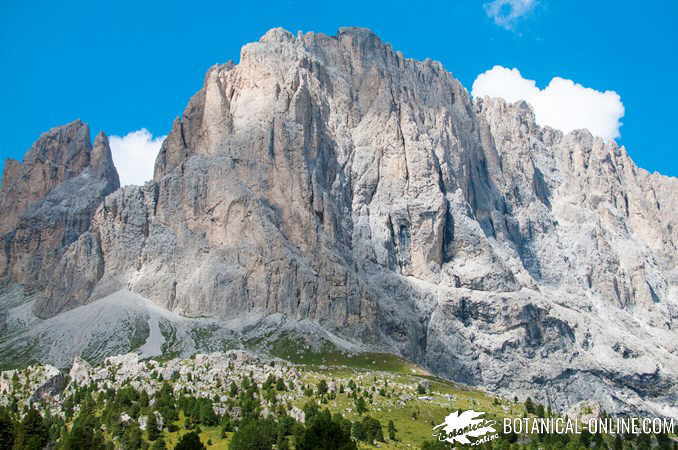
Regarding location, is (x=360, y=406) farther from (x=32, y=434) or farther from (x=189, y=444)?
(x=32, y=434)

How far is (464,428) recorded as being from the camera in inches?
5576

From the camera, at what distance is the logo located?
135 meters

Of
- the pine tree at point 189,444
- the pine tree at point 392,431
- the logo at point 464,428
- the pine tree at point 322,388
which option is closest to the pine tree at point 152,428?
the pine tree at point 189,444

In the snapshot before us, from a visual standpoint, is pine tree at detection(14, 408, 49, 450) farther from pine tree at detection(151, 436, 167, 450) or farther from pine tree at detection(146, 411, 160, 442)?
pine tree at detection(151, 436, 167, 450)

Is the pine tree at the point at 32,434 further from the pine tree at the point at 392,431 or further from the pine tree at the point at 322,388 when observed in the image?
the pine tree at the point at 322,388

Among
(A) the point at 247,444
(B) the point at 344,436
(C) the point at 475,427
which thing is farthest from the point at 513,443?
(A) the point at 247,444

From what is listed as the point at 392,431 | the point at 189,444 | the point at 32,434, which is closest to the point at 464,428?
the point at 392,431

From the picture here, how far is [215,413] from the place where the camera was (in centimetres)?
13575

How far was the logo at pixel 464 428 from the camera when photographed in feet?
443

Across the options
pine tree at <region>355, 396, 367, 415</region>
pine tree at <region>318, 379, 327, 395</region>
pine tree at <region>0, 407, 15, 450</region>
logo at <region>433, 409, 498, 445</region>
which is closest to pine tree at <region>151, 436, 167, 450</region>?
pine tree at <region>0, 407, 15, 450</region>

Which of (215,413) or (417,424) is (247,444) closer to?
(215,413)

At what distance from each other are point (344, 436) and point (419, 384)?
83.7 metres

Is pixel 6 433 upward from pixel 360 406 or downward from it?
downward

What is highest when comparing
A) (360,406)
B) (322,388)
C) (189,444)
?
(322,388)
